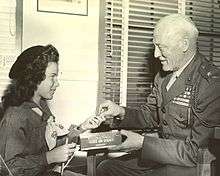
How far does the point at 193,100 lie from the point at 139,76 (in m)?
0.91

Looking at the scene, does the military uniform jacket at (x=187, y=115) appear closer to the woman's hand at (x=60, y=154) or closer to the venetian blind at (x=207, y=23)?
the woman's hand at (x=60, y=154)

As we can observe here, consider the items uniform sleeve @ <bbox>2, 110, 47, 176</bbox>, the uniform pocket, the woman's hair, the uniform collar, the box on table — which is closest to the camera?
uniform sleeve @ <bbox>2, 110, 47, 176</bbox>

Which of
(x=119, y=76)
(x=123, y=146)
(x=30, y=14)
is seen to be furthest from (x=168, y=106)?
(x=30, y=14)

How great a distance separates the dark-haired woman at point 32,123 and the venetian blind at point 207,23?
150 centimetres

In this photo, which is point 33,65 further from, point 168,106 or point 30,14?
point 168,106

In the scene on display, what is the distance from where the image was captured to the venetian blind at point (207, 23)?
3355mm

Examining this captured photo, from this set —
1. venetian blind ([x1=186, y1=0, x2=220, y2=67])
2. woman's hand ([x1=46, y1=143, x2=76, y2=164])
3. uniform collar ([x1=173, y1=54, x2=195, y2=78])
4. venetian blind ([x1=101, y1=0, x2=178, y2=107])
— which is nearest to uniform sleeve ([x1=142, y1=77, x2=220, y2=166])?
uniform collar ([x1=173, y1=54, x2=195, y2=78])

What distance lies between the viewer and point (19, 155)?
1999 mm

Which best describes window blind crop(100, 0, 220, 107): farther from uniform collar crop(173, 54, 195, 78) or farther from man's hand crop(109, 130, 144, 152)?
man's hand crop(109, 130, 144, 152)

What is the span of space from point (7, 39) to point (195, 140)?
1.39m

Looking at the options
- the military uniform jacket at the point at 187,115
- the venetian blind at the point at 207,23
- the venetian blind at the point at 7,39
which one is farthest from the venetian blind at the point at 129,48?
the venetian blind at the point at 7,39

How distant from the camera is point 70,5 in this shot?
9.23ft

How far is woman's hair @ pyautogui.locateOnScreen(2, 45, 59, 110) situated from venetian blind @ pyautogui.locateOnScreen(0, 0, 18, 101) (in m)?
0.42

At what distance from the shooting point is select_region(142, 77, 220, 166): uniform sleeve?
216cm
